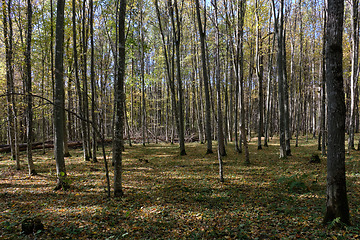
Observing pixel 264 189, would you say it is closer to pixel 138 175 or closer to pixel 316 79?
pixel 138 175

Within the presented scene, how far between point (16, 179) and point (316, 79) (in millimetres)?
29343

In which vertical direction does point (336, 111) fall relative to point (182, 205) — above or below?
above

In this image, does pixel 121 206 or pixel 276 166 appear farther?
pixel 276 166

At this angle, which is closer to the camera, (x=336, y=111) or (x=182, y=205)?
(x=336, y=111)

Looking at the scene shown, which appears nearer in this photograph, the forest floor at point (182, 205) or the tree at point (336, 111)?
the tree at point (336, 111)

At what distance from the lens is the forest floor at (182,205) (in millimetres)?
3957

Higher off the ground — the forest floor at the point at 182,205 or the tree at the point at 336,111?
the tree at the point at 336,111

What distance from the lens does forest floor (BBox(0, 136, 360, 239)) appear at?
3957 millimetres

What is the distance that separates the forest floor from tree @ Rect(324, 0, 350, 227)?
604mm

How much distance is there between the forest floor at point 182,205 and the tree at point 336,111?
604 millimetres

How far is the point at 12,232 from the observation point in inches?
158

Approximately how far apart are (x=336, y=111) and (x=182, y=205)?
4.16 meters

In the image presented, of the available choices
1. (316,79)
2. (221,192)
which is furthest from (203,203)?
(316,79)

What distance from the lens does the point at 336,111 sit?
346 centimetres
